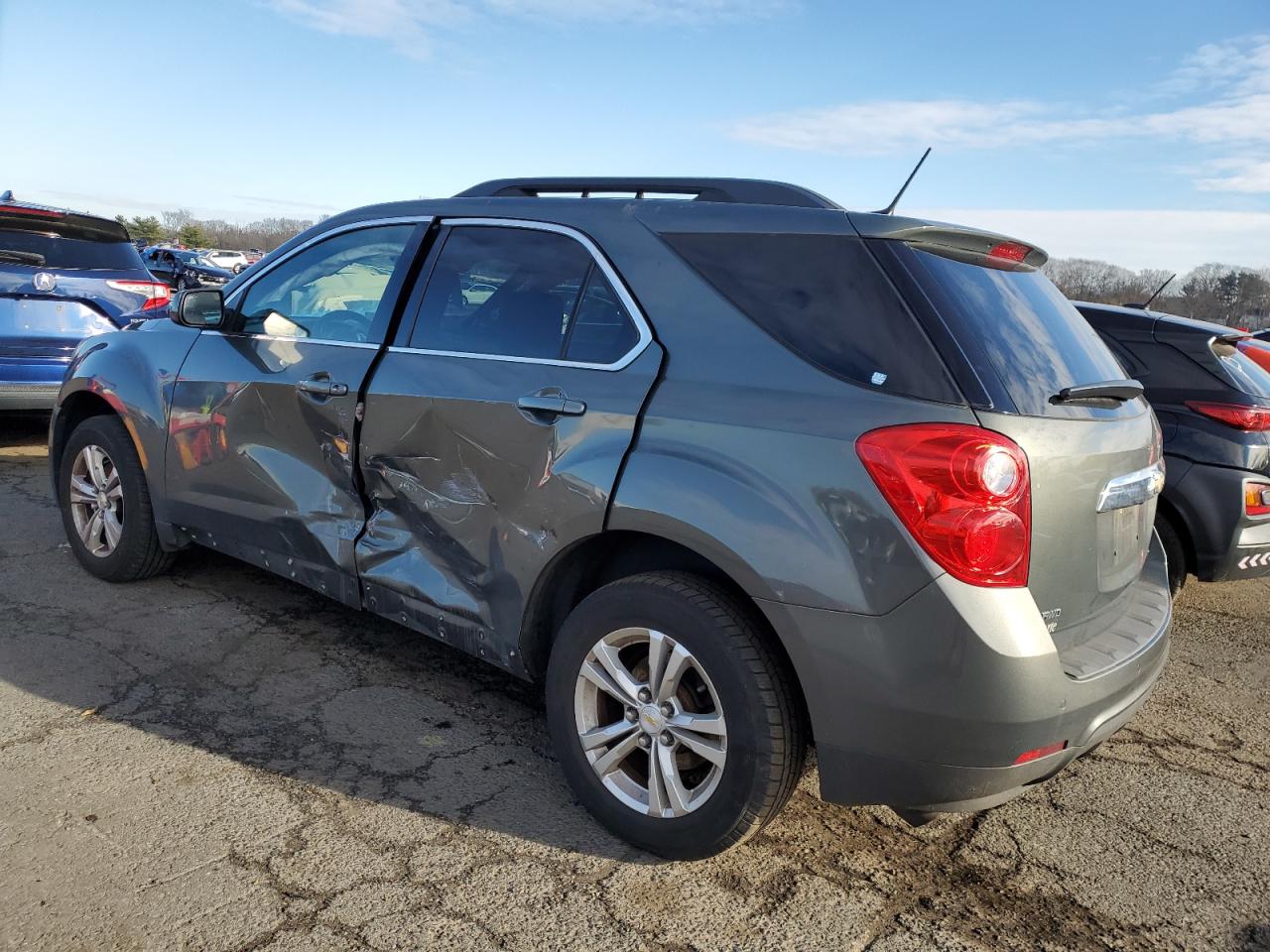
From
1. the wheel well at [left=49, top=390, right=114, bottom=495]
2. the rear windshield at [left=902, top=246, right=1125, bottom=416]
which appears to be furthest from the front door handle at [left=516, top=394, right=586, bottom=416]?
the wheel well at [left=49, top=390, right=114, bottom=495]

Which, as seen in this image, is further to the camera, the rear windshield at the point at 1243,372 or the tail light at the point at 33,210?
the tail light at the point at 33,210

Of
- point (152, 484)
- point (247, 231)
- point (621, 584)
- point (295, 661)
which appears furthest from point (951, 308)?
point (247, 231)

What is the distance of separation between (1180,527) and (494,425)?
11.9 ft

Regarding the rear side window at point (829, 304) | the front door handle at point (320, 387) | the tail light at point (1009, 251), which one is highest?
the tail light at point (1009, 251)

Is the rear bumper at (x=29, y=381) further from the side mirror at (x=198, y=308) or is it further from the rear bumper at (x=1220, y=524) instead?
the rear bumper at (x=1220, y=524)

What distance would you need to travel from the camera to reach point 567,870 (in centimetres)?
265

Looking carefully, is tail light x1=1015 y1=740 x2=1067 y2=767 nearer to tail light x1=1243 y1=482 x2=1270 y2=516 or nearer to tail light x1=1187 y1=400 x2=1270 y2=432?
tail light x1=1243 y1=482 x2=1270 y2=516

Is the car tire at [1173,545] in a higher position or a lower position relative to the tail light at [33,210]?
lower

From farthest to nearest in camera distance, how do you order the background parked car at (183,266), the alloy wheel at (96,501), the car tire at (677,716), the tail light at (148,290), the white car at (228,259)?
1. the white car at (228,259)
2. the background parked car at (183,266)
3. the tail light at (148,290)
4. the alloy wheel at (96,501)
5. the car tire at (677,716)

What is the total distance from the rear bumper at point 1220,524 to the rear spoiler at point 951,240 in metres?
2.47

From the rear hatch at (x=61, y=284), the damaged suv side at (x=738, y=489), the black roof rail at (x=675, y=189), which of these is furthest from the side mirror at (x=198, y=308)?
the rear hatch at (x=61, y=284)

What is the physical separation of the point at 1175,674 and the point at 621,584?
9.95 feet

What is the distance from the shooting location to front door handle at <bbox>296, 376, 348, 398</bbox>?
3523 mm

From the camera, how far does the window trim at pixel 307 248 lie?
3.60m
